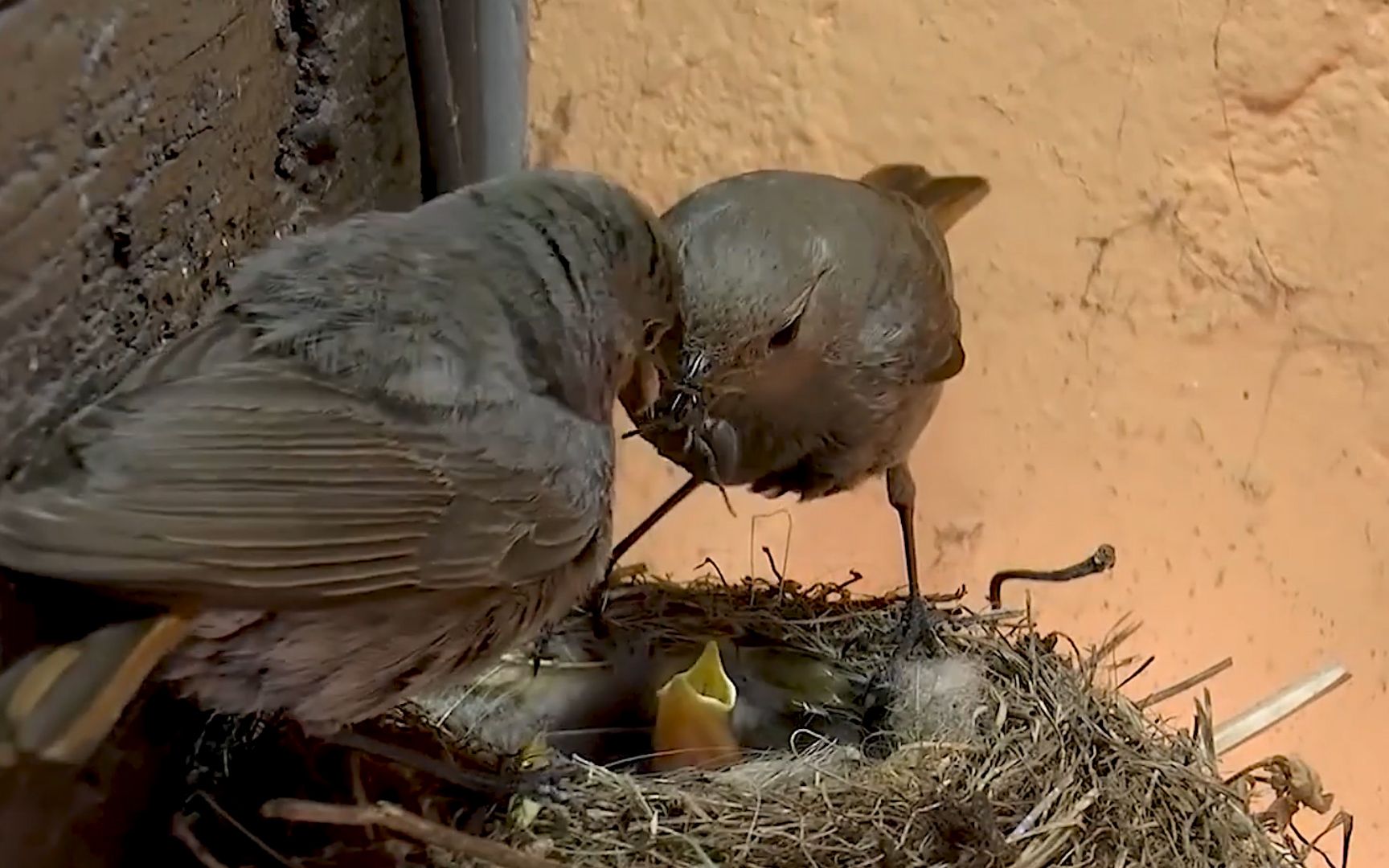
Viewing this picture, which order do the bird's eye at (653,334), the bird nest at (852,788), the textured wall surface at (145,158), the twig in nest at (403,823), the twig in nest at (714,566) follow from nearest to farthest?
1. the textured wall surface at (145,158)
2. the twig in nest at (403,823)
3. the bird nest at (852,788)
4. the bird's eye at (653,334)
5. the twig in nest at (714,566)

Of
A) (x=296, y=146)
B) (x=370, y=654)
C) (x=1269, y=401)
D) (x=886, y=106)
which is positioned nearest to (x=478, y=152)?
(x=296, y=146)

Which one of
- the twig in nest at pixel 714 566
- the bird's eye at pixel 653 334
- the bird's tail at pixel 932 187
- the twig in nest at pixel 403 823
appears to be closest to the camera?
the twig in nest at pixel 403 823

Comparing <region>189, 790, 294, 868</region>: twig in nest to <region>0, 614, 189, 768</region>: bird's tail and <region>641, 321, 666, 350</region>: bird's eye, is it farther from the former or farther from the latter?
<region>641, 321, 666, 350</region>: bird's eye

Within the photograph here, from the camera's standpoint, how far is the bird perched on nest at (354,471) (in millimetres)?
1032

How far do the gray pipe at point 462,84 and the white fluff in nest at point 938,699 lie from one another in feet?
2.33

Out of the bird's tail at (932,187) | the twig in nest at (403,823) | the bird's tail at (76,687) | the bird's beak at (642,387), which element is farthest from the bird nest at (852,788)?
the bird's tail at (932,187)

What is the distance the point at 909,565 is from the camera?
1.92m

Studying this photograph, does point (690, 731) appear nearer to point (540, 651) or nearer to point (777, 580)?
point (540, 651)

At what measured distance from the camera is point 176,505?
3.46 feet

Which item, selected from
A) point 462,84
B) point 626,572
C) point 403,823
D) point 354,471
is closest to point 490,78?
point 462,84

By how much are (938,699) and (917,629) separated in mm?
147

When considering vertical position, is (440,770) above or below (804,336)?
below

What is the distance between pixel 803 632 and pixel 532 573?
0.67 metres

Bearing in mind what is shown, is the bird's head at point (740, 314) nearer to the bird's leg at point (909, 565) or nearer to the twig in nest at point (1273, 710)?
the bird's leg at point (909, 565)
